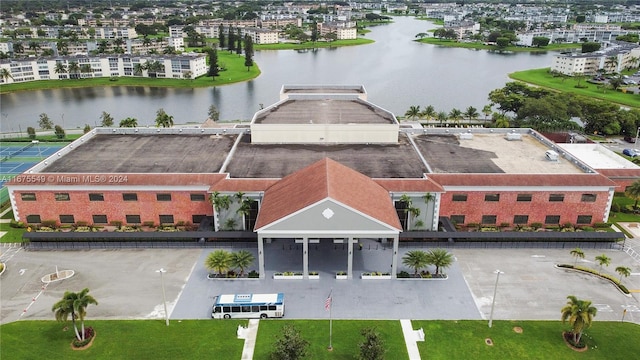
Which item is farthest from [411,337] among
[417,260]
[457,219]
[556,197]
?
[556,197]

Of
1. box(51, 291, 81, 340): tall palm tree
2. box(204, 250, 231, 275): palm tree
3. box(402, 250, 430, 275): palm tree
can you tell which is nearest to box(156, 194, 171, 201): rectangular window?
box(204, 250, 231, 275): palm tree

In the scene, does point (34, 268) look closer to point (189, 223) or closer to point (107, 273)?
point (107, 273)

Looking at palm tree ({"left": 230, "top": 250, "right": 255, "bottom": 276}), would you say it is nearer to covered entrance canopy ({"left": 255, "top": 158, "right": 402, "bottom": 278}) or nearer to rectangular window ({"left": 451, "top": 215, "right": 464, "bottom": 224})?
covered entrance canopy ({"left": 255, "top": 158, "right": 402, "bottom": 278})

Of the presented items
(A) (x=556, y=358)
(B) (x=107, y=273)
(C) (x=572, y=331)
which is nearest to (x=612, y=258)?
(C) (x=572, y=331)

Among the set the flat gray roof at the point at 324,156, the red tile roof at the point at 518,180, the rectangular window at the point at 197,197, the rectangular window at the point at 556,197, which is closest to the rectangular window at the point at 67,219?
the rectangular window at the point at 197,197

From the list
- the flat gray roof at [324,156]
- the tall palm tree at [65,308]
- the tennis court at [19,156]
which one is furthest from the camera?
the tennis court at [19,156]

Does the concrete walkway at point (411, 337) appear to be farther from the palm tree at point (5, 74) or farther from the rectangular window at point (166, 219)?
the palm tree at point (5, 74)

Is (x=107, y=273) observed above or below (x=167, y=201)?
below
